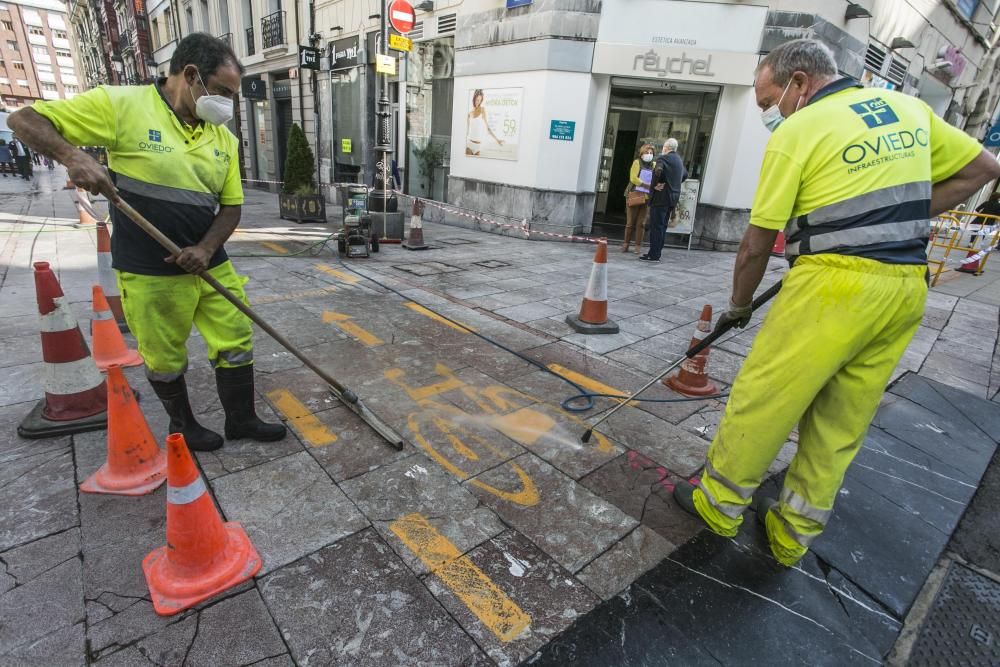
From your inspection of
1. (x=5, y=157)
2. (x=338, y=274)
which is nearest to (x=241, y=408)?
(x=338, y=274)

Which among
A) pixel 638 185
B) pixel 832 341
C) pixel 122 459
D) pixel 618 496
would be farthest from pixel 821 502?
pixel 638 185

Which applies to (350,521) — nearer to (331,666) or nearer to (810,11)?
(331,666)

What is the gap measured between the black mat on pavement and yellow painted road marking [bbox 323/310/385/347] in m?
3.12

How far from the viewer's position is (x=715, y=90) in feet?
33.6

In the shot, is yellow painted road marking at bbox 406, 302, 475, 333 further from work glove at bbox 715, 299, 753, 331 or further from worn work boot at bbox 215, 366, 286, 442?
work glove at bbox 715, 299, 753, 331

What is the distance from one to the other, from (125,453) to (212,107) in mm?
1736

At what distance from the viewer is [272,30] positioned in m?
16.8

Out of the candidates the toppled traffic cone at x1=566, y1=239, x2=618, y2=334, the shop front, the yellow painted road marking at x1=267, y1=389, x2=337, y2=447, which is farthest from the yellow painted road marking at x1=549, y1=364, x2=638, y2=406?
the shop front

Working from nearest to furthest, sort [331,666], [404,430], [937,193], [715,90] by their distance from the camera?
[331,666], [937,193], [404,430], [715,90]

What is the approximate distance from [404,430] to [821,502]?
2250mm

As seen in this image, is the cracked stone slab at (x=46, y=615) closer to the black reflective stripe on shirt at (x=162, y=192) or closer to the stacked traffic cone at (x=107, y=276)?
the black reflective stripe on shirt at (x=162, y=192)

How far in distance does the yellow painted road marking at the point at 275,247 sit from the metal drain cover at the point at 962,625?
314 inches

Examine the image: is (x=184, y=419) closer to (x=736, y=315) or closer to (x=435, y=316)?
(x=435, y=316)

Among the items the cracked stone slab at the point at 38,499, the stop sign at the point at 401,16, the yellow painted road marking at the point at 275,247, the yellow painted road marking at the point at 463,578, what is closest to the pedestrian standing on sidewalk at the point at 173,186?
the cracked stone slab at the point at 38,499
